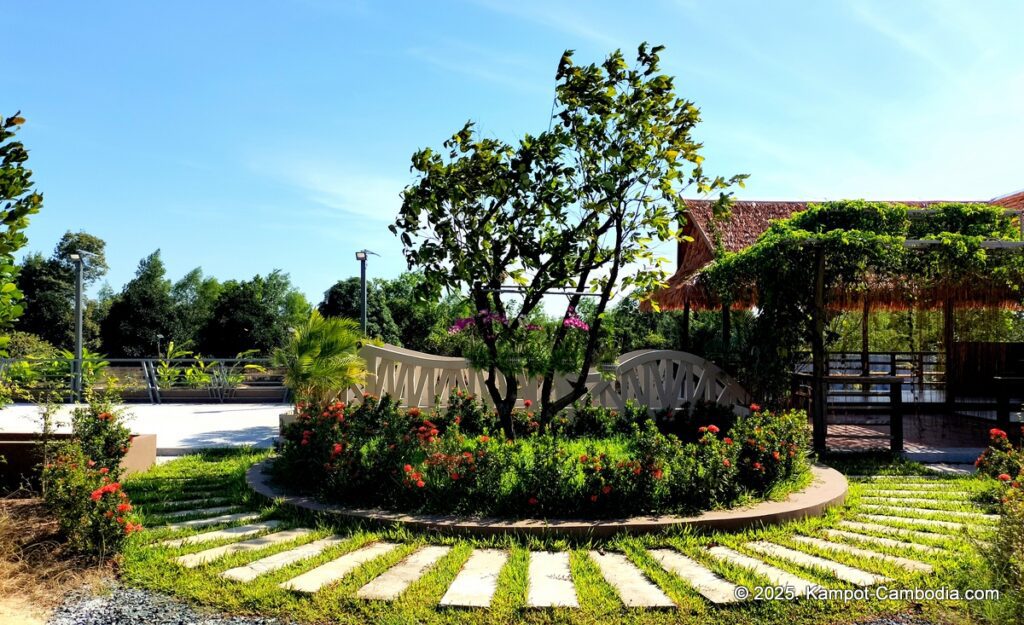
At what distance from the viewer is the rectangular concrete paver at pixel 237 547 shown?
14.2 feet

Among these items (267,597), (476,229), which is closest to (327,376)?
(476,229)

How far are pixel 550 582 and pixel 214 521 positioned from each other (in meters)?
2.95

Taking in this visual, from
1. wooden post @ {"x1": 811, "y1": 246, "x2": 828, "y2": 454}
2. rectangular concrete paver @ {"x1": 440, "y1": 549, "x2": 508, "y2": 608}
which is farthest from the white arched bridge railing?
rectangular concrete paver @ {"x1": 440, "y1": 549, "x2": 508, "y2": 608}

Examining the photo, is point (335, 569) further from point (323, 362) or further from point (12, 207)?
point (323, 362)

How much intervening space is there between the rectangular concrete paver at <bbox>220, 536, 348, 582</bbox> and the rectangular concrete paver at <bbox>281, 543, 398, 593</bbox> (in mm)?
220

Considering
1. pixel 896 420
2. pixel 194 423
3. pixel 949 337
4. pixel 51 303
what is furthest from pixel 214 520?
pixel 51 303

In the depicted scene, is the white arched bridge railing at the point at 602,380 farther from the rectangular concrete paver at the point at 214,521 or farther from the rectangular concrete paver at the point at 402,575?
the rectangular concrete paver at the point at 402,575

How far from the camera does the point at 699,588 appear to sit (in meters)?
3.80

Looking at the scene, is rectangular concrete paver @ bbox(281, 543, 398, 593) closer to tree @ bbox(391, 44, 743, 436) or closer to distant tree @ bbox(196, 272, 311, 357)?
tree @ bbox(391, 44, 743, 436)

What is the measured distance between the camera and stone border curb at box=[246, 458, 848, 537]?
472cm

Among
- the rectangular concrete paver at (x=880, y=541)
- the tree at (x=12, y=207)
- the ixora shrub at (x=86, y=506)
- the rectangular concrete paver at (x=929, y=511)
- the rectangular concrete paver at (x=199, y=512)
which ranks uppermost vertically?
the tree at (x=12, y=207)

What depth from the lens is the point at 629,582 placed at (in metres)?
3.90

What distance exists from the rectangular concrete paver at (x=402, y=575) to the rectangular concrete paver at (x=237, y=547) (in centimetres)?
101

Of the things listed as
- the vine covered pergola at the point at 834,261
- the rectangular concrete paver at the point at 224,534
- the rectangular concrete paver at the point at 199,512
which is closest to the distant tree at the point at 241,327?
the vine covered pergola at the point at 834,261
